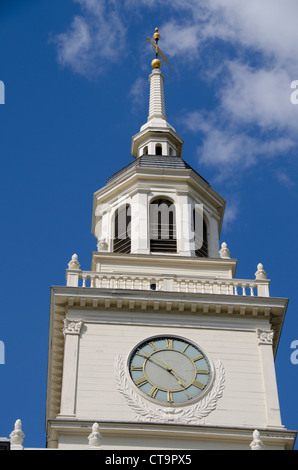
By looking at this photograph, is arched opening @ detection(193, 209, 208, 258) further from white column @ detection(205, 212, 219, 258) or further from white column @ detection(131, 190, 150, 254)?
white column @ detection(131, 190, 150, 254)

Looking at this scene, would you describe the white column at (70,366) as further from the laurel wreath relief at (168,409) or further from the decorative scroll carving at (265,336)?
the decorative scroll carving at (265,336)


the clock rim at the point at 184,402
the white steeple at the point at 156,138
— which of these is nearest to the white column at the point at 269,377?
the clock rim at the point at 184,402

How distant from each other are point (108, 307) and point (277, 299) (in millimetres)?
4636

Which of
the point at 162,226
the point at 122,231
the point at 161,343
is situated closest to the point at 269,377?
the point at 161,343

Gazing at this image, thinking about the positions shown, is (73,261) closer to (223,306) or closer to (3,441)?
(223,306)

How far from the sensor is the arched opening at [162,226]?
38625 millimetres

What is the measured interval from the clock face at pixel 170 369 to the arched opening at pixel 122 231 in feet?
17.7

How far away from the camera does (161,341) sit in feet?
113

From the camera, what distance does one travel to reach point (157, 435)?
31859mm

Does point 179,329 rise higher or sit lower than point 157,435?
higher

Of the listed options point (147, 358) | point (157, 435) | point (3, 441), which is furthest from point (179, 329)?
point (3, 441)

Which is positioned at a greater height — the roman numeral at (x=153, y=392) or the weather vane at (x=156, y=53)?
the weather vane at (x=156, y=53)

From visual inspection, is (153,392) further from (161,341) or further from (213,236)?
(213,236)

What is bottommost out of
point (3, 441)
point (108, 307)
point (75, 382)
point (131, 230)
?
point (3, 441)
